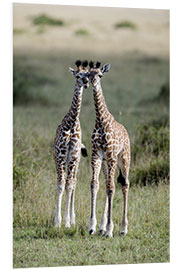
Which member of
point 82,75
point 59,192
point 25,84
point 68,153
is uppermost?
point 25,84

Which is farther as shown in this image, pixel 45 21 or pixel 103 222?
pixel 45 21

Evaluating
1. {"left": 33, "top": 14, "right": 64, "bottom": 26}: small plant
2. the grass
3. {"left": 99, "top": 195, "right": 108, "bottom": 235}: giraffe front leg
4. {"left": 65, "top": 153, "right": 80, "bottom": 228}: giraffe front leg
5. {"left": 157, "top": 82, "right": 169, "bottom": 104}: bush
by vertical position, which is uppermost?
{"left": 33, "top": 14, "right": 64, "bottom": 26}: small plant

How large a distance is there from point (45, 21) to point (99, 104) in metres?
1.95

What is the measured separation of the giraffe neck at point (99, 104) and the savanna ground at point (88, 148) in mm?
1016

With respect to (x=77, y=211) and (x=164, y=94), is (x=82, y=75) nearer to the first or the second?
(x=77, y=211)

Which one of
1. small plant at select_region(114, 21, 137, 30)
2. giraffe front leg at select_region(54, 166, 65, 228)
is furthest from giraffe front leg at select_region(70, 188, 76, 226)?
small plant at select_region(114, 21, 137, 30)

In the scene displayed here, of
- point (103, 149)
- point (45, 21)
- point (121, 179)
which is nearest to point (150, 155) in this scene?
point (121, 179)

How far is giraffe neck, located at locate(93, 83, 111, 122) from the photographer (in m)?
6.59

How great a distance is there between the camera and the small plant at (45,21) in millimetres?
7677

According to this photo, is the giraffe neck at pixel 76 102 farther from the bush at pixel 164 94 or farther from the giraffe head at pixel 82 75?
the bush at pixel 164 94

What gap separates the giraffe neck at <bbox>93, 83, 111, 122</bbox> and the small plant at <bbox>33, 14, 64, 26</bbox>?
154 cm

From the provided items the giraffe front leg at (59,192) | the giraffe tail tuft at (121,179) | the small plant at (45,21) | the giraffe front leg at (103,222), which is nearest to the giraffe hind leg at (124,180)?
the giraffe tail tuft at (121,179)

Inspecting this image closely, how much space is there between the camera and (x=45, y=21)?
8.02 metres

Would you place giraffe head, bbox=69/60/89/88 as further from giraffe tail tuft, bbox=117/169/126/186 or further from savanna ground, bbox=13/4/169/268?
giraffe tail tuft, bbox=117/169/126/186
